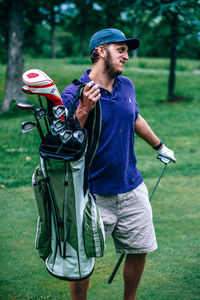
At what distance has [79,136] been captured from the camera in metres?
2.49

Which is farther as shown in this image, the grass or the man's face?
the grass

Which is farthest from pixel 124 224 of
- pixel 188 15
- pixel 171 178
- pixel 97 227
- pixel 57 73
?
pixel 57 73

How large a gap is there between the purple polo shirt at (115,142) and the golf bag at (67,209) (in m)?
0.30

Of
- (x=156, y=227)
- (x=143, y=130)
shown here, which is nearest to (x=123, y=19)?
(x=156, y=227)

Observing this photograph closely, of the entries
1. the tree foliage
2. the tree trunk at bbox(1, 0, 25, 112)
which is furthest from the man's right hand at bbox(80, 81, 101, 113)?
the tree trunk at bbox(1, 0, 25, 112)

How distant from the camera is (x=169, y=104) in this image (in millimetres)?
15898

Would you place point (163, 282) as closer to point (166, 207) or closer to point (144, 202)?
point (144, 202)

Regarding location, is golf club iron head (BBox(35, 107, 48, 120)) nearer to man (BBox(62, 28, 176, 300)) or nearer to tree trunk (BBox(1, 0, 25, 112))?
man (BBox(62, 28, 176, 300))

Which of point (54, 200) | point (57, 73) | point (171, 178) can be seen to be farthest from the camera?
point (57, 73)

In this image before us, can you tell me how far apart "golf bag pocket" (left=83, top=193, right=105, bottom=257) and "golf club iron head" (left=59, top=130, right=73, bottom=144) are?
443 millimetres

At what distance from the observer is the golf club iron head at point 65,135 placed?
242cm

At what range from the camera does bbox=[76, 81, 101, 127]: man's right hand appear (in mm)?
2623

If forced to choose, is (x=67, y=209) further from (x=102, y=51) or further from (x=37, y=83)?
(x=102, y=51)

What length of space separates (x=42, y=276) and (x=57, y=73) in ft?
65.2
